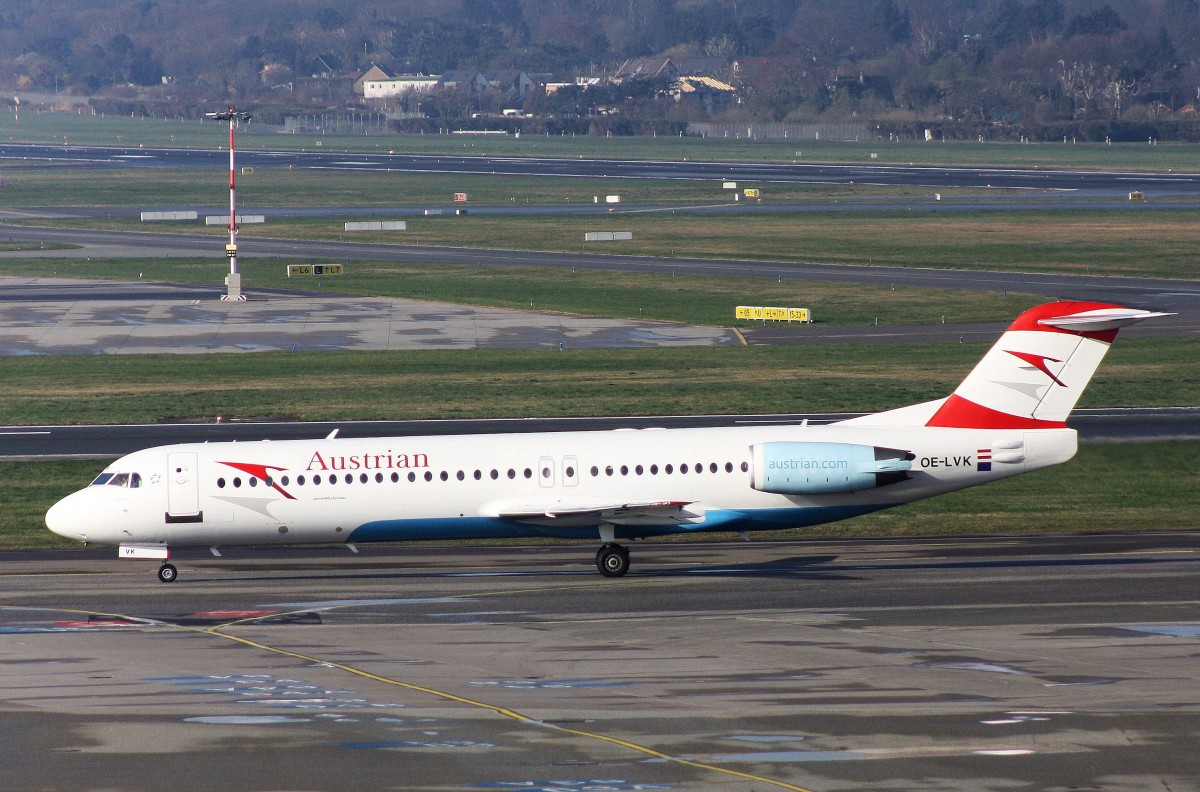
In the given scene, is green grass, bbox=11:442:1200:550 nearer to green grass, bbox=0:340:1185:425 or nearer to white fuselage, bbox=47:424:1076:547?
white fuselage, bbox=47:424:1076:547

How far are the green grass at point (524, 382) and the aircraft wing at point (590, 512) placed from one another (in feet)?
59.5

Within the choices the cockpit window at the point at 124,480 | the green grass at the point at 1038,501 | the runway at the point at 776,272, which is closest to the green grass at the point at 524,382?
the runway at the point at 776,272

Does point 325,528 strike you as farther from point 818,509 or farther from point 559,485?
point 818,509

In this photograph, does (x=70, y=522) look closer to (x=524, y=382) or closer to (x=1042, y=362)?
(x=1042, y=362)

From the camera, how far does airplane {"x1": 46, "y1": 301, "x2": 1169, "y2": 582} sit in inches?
1230

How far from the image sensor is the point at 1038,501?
38594 millimetres

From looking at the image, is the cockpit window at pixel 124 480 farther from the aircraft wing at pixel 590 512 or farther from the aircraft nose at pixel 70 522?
the aircraft wing at pixel 590 512

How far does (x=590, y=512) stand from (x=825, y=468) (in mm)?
5138

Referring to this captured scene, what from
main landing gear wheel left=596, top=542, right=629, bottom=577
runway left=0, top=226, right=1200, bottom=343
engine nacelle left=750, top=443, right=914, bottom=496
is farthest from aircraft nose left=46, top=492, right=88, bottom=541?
runway left=0, top=226, right=1200, bottom=343

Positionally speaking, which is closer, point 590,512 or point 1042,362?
Result: point 590,512

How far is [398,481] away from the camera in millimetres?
31609

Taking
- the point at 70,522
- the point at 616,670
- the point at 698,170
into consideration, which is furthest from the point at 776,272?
the point at 698,170

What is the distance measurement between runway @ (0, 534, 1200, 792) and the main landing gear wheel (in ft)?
1.26

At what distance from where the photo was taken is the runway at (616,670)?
1989 centimetres
